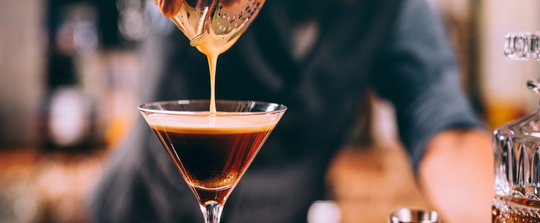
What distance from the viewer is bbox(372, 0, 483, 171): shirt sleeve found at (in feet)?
3.41

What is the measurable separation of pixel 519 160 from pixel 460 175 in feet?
1.51

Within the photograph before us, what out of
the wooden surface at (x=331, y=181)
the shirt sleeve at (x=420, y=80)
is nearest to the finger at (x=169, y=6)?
the shirt sleeve at (x=420, y=80)

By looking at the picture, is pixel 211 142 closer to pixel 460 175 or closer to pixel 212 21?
pixel 212 21

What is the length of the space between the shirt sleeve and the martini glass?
639 mm

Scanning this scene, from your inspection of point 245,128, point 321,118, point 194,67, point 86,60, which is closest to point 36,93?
point 86,60

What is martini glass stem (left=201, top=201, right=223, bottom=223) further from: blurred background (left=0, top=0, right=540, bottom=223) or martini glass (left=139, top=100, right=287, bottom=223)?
blurred background (left=0, top=0, right=540, bottom=223)

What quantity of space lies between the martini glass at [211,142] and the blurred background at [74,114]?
1.35 metres

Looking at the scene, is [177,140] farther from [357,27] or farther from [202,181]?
[357,27]

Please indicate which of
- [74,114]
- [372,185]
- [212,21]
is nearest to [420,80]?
[212,21]

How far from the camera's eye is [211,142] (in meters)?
0.52

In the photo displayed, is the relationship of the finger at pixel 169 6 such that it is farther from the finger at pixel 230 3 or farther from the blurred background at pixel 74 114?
the blurred background at pixel 74 114

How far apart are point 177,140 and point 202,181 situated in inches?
2.6

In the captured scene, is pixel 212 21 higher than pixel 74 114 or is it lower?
higher

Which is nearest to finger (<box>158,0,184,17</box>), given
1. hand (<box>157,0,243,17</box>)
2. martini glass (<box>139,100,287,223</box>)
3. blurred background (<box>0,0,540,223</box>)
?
hand (<box>157,0,243,17</box>)
